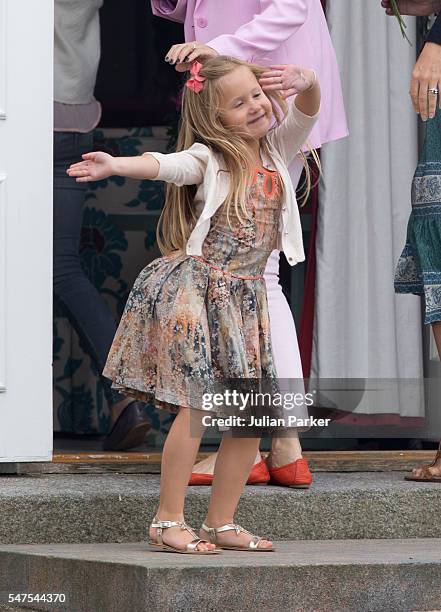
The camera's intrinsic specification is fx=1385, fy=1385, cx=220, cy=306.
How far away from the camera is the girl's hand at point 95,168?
2826mm

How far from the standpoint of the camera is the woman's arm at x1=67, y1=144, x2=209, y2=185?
9.29 ft

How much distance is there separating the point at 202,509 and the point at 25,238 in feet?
2.87

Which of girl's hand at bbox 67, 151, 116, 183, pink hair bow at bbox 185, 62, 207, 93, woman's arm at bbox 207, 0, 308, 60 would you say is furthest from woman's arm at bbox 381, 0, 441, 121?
girl's hand at bbox 67, 151, 116, 183

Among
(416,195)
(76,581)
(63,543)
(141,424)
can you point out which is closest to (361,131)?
(416,195)

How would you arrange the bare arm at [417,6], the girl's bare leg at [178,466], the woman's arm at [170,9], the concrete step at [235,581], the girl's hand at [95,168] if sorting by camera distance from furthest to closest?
the woman's arm at [170,9] → the bare arm at [417,6] → the girl's bare leg at [178,466] → the girl's hand at [95,168] → the concrete step at [235,581]

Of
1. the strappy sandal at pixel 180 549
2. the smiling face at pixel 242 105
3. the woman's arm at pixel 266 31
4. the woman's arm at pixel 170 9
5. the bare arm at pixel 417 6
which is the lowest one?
the strappy sandal at pixel 180 549

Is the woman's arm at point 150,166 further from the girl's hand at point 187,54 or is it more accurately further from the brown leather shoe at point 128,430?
the brown leather shoe at point 128,430

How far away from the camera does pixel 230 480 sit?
305 cm

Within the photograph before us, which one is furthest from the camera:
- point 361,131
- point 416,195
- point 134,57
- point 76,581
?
point 134,57

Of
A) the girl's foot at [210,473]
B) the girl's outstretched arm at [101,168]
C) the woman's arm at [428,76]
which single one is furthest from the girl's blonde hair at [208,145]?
the girl's foot at [210,473]

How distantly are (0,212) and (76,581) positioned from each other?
1.21m

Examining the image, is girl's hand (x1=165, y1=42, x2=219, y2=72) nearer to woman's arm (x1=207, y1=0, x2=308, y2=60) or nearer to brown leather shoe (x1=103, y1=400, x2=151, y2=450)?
woman's arm (x1=207, y1=0, x2=308, y2=60)

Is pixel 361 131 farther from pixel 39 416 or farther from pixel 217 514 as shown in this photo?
pixel 217 514

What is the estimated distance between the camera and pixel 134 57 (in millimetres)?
5539
